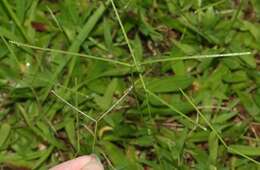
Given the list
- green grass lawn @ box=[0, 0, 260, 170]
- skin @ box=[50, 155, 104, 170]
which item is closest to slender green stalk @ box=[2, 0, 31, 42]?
green grass lawn @ box=[0, 0, 260, 170]

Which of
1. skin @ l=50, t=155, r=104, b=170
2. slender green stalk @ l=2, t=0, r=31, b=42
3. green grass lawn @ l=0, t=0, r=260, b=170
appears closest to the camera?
skin @ l=50, t=155, r=104, b=170

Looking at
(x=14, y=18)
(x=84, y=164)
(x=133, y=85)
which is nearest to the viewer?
(x=84, y=164)

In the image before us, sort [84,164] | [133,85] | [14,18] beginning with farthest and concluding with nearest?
[14,18], [133,85], [84,164]

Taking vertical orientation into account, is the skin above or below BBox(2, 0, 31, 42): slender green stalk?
below

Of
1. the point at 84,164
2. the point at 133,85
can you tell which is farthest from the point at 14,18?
the point at 84,164

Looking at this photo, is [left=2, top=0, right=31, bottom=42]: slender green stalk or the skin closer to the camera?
the skin

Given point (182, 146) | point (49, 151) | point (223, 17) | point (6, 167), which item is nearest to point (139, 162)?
point (182, 146)

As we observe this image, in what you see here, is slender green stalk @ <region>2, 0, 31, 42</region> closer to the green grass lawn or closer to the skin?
the green grass lawn

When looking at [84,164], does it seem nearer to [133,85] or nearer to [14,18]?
[133,85]

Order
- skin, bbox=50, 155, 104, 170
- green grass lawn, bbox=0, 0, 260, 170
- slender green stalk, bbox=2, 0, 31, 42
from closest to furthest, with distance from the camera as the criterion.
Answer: skin, bbox=50, 155, 104, 170 < green grass lawn, bbox=0, 0, 260, 170 < slender green stalk, bbox=2, 0, 31, 42

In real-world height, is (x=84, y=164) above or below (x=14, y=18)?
below
